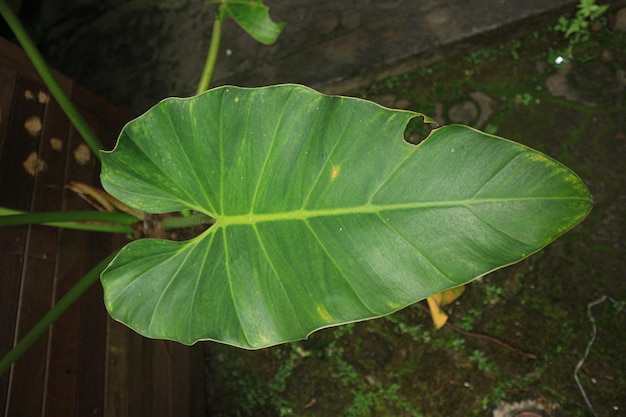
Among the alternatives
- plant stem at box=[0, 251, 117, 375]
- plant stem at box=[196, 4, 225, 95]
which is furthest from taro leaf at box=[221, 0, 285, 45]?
plant stem at box=[0, 251, 117, 375]

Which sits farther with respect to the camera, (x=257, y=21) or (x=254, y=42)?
(x=254, y=42)

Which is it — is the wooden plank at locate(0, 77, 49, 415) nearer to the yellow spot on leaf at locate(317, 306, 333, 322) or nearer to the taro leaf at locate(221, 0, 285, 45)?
the taro leaf at locate(221, 0, 285, 45)

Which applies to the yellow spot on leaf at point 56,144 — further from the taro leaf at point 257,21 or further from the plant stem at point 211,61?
the taro leaf at point 257,21

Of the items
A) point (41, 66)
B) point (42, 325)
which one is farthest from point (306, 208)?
point (41, 66)

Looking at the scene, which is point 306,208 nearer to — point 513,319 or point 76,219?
point 76,219

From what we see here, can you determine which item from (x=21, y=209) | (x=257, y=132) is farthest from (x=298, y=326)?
(x=21, y=209)

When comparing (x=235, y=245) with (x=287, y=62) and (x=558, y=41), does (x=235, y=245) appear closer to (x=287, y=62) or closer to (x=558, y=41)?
(x=287, y=62)
